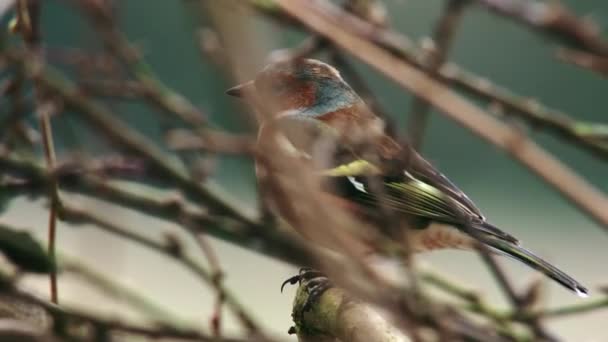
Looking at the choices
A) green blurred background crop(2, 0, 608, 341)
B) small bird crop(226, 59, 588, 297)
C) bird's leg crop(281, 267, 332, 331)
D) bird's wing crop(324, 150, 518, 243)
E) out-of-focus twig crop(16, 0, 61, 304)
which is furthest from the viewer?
green blurred background crop(2, 0, 608, 341)

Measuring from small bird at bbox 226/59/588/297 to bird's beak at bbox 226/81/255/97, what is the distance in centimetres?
58

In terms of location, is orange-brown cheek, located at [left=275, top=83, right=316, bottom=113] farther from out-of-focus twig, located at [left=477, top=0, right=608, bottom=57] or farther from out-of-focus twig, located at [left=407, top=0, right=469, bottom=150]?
out-of-focus twig, located at [left=477, top=0, right=608, bottom=57]

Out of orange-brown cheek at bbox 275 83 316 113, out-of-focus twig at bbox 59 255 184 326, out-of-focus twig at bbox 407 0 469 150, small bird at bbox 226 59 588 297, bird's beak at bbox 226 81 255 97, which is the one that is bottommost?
bird's beak at bbox 226 81 255 97

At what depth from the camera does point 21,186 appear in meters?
2.77

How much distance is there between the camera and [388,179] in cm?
327

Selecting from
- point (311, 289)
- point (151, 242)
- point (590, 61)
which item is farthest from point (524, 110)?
point (590, 61)

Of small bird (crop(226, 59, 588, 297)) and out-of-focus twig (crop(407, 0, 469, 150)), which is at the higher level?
small bird (crop(226, 59, 588, 297))

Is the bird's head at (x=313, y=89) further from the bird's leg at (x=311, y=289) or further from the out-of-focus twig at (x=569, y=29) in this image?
the out-of-focus twig at (x=569, y=29)

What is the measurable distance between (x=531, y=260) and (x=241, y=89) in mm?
1354

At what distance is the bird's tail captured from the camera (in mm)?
2301

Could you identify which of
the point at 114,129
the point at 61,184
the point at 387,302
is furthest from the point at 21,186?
the point at 387,302

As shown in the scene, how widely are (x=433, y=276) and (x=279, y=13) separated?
38.4 inches

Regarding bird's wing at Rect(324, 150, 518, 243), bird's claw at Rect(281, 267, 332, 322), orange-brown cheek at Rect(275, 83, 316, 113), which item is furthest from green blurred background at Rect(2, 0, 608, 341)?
bird's claw at Rect(281, 267, 332, 322)

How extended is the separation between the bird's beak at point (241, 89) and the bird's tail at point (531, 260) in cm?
104
